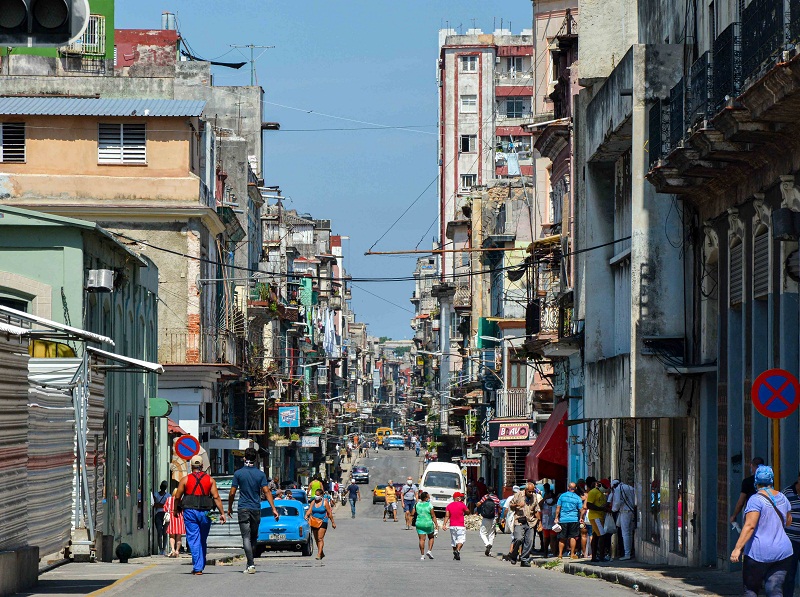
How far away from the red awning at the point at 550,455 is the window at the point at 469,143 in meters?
81.8

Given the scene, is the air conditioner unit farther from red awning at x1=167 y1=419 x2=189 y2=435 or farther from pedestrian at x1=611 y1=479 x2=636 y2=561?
red awning at x1=167 y1=419 x2=189 y2=435

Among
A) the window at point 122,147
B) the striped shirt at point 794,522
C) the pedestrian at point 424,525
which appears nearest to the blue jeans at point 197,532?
the striped shirt at point 794,522

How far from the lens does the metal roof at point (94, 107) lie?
1719 inches

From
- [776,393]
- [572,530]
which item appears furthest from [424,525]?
[776,393]

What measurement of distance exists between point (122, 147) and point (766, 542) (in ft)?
108

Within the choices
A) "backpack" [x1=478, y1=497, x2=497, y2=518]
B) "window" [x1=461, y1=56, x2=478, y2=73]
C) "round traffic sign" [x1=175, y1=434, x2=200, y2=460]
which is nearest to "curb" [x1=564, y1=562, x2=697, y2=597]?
"round traffic sign" [x1=175, y1=434, x2=200, y2=460]

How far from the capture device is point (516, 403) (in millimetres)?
66062

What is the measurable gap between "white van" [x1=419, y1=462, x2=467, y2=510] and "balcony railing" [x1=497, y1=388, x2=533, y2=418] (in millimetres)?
7084

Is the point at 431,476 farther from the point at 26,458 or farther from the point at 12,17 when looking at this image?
the point at 12,17

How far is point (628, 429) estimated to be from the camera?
33.3 m

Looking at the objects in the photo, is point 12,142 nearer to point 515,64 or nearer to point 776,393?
point 776,393

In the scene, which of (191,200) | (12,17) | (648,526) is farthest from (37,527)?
(191,200)

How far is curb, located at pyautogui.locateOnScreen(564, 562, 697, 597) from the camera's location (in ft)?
61.6

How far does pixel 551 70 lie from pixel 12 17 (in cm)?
5888
